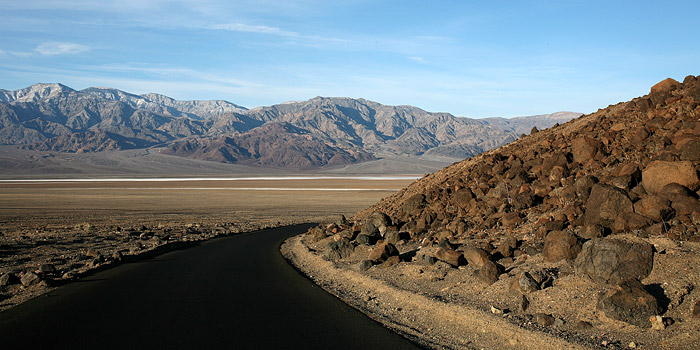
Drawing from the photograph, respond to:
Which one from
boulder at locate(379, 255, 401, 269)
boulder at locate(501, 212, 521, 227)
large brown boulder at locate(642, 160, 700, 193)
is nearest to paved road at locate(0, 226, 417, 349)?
boulder at locate(379, 255, 401, 269)

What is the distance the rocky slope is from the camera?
304 inches

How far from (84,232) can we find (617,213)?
23.5 m

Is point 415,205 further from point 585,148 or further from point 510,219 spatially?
point 585,148

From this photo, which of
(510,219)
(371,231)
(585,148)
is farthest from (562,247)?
(371,231)

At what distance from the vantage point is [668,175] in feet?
36.1

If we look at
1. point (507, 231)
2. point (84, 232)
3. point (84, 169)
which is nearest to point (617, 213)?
point (507, 231)

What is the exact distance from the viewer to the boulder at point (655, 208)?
33.3 ft

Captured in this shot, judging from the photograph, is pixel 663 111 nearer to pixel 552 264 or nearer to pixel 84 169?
pixel 552 264

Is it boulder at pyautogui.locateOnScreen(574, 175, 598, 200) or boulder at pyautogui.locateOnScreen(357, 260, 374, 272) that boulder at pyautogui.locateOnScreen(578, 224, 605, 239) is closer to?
boulder at pyautogui.locateOnScreen(574, 175, 598, 200)

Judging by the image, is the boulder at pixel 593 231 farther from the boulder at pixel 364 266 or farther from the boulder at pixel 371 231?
the boulder at pixel 371 231

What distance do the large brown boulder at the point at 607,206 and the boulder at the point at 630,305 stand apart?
3.35 metres

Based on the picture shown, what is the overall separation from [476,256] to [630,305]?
427 cm

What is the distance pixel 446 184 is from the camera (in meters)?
18.5

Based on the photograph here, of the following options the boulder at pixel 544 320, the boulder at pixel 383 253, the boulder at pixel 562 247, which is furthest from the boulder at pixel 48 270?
the boulder at pixel 562 247
